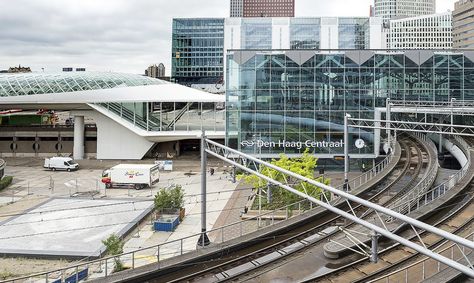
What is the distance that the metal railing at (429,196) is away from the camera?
74.8ft

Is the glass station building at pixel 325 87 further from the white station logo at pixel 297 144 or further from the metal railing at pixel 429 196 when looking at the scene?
the metal railing at pixel 429 196

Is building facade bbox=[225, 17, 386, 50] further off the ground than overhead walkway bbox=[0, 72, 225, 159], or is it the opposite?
building facade bbox=[225, 17, 386, 50]

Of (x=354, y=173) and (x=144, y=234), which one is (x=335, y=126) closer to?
(x=354, y=173)

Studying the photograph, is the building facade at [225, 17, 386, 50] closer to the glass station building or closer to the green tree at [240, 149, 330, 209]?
the glass station building

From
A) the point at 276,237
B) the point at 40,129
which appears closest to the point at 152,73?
the point at 40,129

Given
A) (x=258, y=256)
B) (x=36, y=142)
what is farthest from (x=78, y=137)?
(x=258, y=256)

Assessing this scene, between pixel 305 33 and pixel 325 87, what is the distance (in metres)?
48.3

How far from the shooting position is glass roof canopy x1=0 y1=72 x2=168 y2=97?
5769 centimetres

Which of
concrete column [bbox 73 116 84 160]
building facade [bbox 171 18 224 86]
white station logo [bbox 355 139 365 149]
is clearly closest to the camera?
white station logo [bbox 355 139 365 149]

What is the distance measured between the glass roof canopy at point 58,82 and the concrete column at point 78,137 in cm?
442

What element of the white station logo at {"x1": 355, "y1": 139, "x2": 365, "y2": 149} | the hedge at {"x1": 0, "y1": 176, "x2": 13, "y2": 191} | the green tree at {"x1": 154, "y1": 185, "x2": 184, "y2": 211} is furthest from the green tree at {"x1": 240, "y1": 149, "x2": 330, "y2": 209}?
the hedge at {"x1": 0, "y1": 176, "x2": 13, "y2": 191}

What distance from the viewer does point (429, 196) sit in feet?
93.1

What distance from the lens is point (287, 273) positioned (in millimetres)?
15328

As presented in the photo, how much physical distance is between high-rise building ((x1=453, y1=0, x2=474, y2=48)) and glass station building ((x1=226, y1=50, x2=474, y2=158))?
125m
